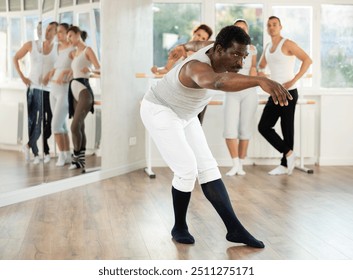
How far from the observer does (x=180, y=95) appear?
319 cm

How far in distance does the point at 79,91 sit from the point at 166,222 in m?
1.85

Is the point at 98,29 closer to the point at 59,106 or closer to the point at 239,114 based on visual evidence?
the point at 59,106

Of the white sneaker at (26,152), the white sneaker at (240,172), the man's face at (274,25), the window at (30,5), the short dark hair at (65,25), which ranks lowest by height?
the white sneaker at (240,172)

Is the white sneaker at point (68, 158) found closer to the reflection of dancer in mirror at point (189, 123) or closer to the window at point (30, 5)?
the window at point (30, 5)

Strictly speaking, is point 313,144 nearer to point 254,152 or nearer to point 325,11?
point 254,152

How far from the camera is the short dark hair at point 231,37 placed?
2967mm

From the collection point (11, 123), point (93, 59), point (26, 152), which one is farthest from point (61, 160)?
point (93, 59)

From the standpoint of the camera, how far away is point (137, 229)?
385cm

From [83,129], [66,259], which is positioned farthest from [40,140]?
[66,259]

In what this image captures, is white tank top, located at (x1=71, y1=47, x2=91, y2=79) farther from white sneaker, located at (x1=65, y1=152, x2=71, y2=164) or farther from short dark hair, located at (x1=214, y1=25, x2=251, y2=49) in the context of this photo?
short dark hair, located at (x1=214, y1=25, x2=251, y2=49)

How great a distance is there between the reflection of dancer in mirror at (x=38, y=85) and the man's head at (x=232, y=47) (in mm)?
2014

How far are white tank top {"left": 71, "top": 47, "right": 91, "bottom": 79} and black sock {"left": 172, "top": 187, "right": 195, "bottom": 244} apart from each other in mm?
2173

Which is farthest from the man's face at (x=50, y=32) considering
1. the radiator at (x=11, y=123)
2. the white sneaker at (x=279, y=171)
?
the white sneaker at (x=279, y=171)
